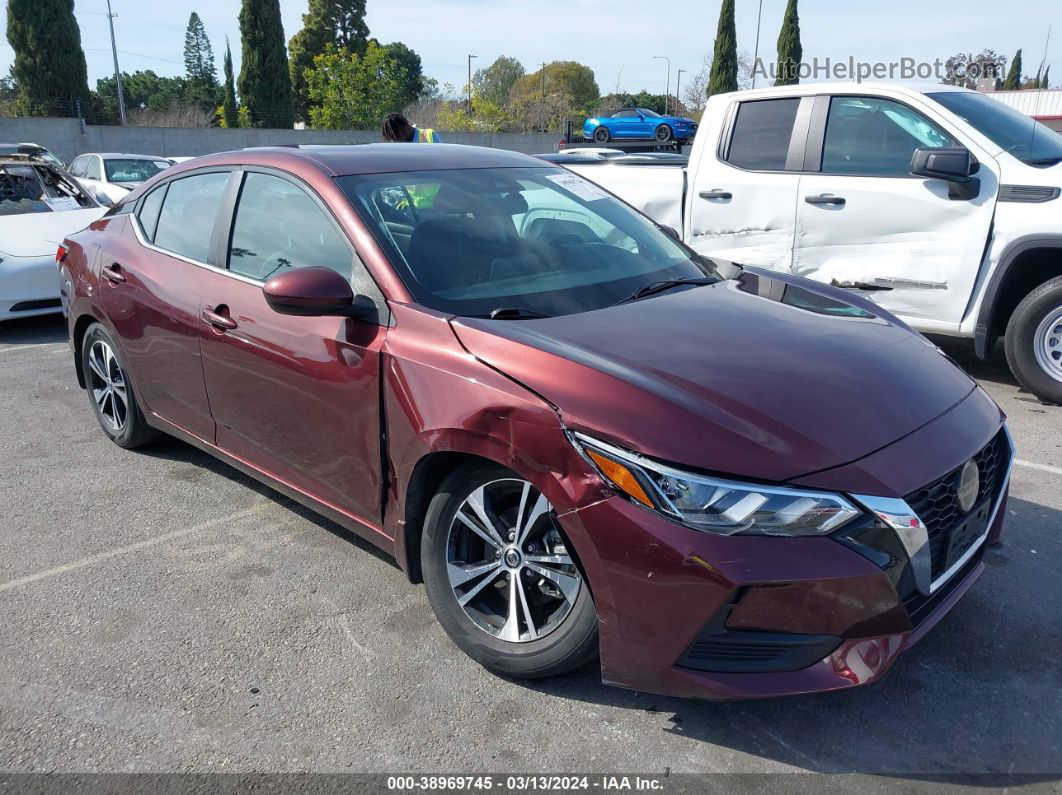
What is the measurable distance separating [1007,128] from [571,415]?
15.6ft

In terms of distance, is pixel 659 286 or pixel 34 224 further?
pixel 34 224

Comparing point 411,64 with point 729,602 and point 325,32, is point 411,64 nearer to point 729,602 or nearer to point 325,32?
point 325,32

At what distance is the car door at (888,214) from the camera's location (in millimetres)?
5422

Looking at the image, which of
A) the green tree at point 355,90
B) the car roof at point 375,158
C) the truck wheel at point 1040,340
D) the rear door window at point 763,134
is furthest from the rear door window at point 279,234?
the green tree at point 355,90

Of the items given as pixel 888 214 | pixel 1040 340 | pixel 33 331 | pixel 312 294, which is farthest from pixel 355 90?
pixel 312 294

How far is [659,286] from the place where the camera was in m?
3.39

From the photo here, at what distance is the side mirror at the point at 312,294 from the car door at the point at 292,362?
87 mm

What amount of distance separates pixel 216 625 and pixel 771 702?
1.96m

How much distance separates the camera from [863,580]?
2211 millimetres

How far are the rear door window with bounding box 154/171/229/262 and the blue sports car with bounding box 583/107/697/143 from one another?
2522 cm

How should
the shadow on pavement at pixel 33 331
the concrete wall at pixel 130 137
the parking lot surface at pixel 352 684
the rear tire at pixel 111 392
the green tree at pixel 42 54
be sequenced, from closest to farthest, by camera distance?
the parking lot surface at pixel 352 684 < the rear tire at pixel 111 392 < the shadow on pavement at pixel 33 331 < the concrete wall at pixel 130 137 < the green tree at pixel 42 54

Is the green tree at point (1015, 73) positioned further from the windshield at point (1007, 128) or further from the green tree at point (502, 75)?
the windshield at point (1007, 128)

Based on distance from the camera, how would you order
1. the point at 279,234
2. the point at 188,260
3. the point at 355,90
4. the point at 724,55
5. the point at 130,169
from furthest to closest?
the point at 724,55, the point at 355,90, the point at 130,169, the point at 188,260, the point at 279,234

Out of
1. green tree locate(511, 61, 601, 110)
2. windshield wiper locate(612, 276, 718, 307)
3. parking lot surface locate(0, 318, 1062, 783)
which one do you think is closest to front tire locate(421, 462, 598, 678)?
parking lot surface locate(0, 318, 1062, 783)
